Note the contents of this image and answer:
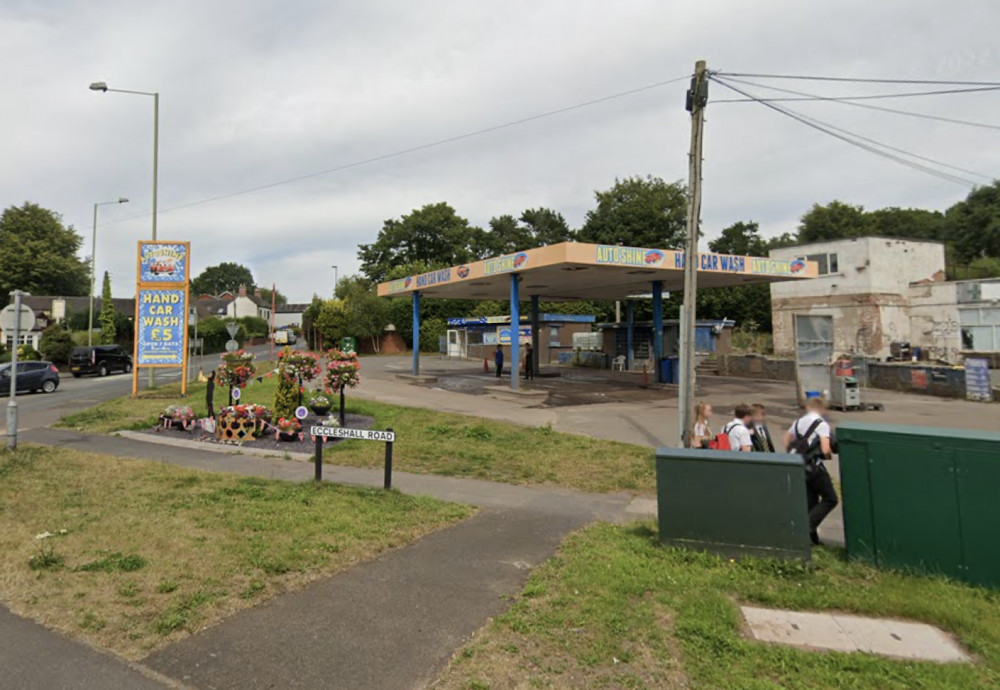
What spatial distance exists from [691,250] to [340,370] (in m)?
8.12

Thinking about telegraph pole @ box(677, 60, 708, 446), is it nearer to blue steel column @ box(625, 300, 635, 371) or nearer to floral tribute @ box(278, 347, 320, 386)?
floral tribute @ box(278, 347, 320, 386)

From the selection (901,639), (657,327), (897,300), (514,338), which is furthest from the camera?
(897,300)

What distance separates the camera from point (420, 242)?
6675 centimetres

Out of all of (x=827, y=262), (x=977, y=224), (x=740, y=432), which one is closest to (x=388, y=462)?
(x=740, y=432)

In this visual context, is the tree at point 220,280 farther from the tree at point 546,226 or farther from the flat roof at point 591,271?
the flat roof at point 591,271

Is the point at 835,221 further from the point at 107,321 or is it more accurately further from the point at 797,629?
the point at 107,321

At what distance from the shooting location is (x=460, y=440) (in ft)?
38.7

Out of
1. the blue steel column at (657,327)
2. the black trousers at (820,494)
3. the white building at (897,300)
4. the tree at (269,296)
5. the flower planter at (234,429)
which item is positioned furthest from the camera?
the tree at (269,296)

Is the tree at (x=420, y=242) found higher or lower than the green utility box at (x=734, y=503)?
higher

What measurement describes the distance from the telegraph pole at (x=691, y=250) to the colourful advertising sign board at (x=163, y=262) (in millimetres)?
18065

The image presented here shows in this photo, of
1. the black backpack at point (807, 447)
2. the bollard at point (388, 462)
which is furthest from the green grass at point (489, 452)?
the black backpack at point (807, 447)

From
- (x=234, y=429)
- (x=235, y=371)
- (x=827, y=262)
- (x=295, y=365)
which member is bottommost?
(x=234, y=429)

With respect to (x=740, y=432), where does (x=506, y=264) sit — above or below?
above

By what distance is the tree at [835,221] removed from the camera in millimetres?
50812
